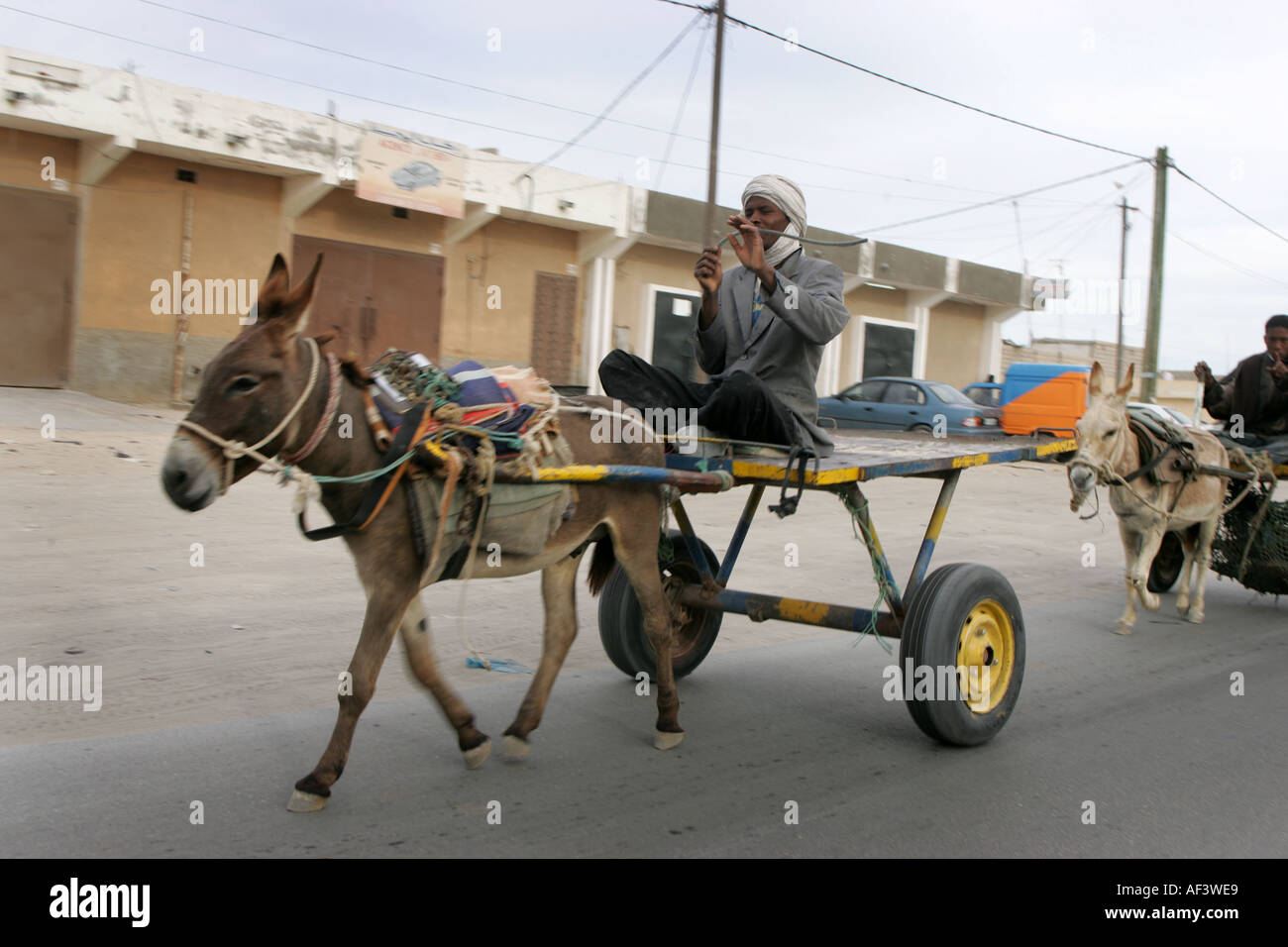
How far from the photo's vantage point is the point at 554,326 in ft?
72.2

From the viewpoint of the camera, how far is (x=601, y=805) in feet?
13.3

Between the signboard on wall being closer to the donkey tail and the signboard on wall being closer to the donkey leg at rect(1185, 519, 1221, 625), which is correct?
the donkey leg at rect(1185, 519, 1221, 625)

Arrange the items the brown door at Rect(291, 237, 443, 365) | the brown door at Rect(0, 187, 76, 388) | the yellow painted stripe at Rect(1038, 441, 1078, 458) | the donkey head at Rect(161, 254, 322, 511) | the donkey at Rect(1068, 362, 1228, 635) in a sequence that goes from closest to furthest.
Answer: the donkey head at Rect(161, 254, 322, 511), the yellow painted stripe at Rect(1038, 441, 1078, 458), the donkey at Rect(1068, 362, 1228, 635), the brown door at Rect(0, 187, 76, 388), the brown door at Rect(291, 237, 443, 365)

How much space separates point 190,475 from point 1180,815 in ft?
12.3

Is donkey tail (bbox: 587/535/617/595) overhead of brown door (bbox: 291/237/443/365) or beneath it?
beneath

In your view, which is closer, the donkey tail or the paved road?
the paved road

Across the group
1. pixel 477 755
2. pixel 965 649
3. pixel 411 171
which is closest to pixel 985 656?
pixel 965 649

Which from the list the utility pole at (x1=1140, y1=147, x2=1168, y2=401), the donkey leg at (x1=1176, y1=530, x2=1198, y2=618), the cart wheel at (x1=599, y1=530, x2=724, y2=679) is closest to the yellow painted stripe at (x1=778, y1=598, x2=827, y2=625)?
the cart wheel at (x1=599, y1=530, x2=724, y2=679)

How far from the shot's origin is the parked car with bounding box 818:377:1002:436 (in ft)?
65.9

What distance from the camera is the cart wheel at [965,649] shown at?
4645mm

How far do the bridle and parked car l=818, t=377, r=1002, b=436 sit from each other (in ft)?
55.8

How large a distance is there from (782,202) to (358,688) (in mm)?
2878

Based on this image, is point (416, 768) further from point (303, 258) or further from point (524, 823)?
point (303, 258)
